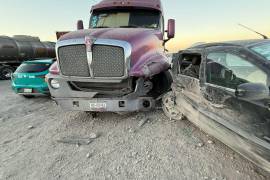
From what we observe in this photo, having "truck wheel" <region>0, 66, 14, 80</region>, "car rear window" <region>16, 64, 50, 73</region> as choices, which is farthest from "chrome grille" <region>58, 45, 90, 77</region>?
"truck wheel" <region>0, 66, 14, 80</region>

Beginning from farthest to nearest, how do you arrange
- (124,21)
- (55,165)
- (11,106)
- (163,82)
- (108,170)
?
1. (11,106)
2. (124,21)
3. (163,82)
4. (55,165)
5. (108,170)

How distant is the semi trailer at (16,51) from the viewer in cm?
1725

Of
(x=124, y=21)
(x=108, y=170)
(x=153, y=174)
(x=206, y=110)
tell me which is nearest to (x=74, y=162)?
(x=108, y=170)

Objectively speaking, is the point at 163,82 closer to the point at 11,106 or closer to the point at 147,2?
the point at 147,2

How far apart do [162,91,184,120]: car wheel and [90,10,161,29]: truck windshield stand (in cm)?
229

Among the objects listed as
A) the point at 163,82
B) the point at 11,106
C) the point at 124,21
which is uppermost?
the point at 124,21

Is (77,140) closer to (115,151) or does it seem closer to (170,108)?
(115,151)

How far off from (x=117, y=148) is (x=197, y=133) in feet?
5.09

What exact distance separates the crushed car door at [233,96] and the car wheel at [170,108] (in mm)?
1317

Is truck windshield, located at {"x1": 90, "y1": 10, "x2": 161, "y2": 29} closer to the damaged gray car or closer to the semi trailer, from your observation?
the damaged gray car

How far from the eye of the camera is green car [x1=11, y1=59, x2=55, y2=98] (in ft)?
26.8

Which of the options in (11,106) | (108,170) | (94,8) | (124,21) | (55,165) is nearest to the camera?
(108,170)

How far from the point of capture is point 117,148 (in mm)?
4352

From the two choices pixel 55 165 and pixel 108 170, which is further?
pixel 55 165
